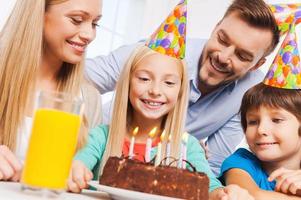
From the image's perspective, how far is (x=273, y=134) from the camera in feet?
4.90

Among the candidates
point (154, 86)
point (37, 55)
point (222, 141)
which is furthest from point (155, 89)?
point (222, 141)

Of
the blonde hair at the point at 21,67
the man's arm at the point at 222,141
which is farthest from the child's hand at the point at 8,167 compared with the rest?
the man's arm at the point at 222,141

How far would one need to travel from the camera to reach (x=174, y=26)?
1.55m

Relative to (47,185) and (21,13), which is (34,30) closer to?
(21,13)

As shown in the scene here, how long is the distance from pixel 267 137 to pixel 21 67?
754mm

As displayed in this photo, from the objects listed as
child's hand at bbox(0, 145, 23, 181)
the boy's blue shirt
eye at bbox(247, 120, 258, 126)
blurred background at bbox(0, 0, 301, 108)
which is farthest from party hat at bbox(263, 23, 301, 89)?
blurred background at bbox(0, 0, 301, 108)

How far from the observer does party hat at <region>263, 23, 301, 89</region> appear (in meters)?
1.57

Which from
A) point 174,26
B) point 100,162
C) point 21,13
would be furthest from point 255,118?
point 21,13

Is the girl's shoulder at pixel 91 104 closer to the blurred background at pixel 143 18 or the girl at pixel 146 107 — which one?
the girl at pixel 146 107

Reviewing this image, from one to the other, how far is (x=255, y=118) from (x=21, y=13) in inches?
30.9

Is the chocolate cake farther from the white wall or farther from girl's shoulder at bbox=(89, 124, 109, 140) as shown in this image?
the white wall

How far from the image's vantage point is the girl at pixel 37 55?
1367 millimetres

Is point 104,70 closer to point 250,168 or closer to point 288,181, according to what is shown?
point 250,168

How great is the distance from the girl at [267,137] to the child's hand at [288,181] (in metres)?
0.21
